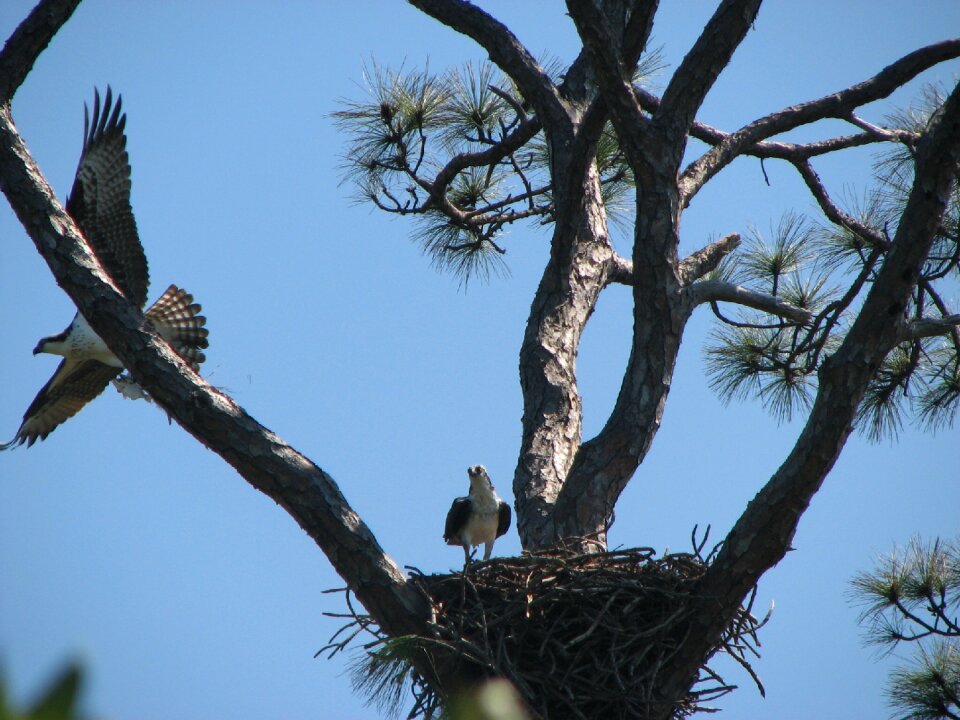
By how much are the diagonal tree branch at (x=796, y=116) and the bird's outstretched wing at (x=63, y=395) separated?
3.98m

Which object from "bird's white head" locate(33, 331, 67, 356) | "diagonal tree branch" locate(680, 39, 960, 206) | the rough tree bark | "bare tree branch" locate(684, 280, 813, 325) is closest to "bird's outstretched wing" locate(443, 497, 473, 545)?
the rough tree bark

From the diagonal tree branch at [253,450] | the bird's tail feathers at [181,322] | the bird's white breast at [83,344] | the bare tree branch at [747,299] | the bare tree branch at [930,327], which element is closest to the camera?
the diagonal tree branch at [253,450]

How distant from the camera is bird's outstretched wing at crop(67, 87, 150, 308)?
18.7ft

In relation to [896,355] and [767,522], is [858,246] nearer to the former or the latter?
[896,355]

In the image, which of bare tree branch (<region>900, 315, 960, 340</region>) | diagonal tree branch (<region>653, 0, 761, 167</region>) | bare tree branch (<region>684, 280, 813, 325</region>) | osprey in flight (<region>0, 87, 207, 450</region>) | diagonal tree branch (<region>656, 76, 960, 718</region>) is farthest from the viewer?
osprey in flight (<region>0, 87, 207, 450</region>)

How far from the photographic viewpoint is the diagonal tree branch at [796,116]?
4883 millimetres

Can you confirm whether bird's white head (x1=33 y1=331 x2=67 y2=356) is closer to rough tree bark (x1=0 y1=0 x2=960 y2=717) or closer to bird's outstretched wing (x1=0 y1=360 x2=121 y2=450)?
bird's outstretched wing (x1=0 y1=360 x2=121 y2=450)

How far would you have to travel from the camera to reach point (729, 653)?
138 inches

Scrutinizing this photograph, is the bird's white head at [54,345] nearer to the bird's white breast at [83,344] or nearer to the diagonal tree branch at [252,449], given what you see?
the bird's white breast at [83,344]

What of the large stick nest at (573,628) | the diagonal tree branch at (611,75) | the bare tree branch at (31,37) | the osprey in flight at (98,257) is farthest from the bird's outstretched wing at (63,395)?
the diagonal tree branch at (611,75)

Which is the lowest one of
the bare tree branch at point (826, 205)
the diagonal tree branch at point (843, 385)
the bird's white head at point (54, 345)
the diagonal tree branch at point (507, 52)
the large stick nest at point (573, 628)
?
the large stick nest at point (573, 628)

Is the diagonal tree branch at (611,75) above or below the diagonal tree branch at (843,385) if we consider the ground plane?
above

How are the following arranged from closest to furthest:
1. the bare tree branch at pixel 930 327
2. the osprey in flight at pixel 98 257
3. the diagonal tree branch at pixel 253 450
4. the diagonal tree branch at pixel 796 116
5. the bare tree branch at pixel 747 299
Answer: the diagonal tree branch at pixel 253 450 < the bare tree branch at pixel 930 327 < the diagonal tree branch at pixel 796 116 < the bare tree branch at pixel 747 299 < the osprey in flight at pixel 98 257

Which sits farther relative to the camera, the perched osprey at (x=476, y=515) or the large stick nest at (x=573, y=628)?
the perched osprey at (x=476, y=515)
